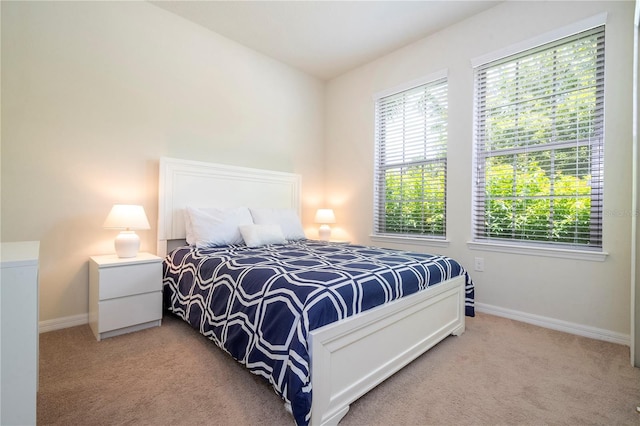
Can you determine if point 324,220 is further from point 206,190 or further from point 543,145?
point 543,145

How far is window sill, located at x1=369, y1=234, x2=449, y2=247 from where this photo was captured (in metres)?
3.13

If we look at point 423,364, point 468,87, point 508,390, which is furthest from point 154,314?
point 468,87

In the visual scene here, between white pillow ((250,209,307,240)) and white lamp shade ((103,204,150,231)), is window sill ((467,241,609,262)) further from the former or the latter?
white lamp shade ((103,204,150,231))

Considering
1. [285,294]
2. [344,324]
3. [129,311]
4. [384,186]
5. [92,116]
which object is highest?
[92,116]

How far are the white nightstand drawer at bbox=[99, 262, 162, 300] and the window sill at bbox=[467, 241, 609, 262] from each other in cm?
286

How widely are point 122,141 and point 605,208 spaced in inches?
157

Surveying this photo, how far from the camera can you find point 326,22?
301 cm

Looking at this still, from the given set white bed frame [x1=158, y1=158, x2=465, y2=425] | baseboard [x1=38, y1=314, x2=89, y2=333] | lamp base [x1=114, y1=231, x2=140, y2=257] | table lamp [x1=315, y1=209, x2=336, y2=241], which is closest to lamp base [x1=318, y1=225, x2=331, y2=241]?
table lamp [x1=315, y1=209, x2=336, y2=241]

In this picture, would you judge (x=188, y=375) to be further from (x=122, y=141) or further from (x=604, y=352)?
(x=604, y=352)

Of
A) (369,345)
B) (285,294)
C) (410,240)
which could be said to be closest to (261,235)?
(285,294)

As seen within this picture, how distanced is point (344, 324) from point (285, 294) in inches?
12.0

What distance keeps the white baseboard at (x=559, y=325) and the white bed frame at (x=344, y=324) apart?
0.71m

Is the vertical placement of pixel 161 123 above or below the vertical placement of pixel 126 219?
above

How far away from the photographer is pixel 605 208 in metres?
2.20
